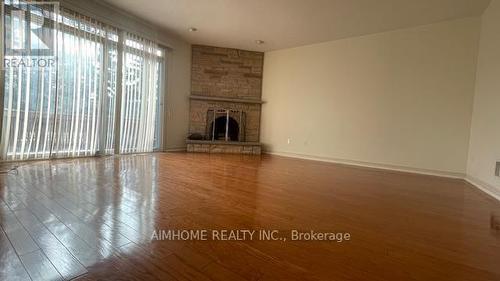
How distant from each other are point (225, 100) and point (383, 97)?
3.40 m

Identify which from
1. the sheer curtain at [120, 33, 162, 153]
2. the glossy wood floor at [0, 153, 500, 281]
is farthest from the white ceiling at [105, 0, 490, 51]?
the glossy wood floor at [0, 153, 500, 281]

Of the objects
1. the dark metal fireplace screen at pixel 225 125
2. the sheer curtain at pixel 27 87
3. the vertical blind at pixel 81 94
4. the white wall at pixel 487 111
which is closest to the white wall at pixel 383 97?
the white wall at pixel 487 111

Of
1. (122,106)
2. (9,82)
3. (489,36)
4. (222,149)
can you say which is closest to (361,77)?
(489,36)

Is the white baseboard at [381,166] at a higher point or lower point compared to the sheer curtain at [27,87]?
lower

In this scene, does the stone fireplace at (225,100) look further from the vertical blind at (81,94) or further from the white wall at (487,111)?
the white wall at (487,111)

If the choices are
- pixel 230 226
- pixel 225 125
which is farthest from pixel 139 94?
pixel 230 226

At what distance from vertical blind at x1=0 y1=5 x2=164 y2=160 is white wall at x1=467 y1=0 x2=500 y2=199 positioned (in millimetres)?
5420

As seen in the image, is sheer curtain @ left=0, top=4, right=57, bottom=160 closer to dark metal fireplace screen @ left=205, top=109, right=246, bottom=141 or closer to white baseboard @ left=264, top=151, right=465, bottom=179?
dark metal fireplace screen @ left=205, top=109, right=246, bottom=141

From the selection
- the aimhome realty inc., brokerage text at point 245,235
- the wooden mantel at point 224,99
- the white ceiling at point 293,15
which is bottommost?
the aimhome realty inc., brokerage text at point 245,235

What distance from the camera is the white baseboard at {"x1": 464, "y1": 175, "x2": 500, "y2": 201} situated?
277 cm

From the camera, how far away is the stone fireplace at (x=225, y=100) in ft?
19.1

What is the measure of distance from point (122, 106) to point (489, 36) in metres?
5.82

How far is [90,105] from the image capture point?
396cm

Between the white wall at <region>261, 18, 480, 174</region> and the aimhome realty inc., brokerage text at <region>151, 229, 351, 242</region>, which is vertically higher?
the white wall at <region>261, 18, 480, 174</region>
